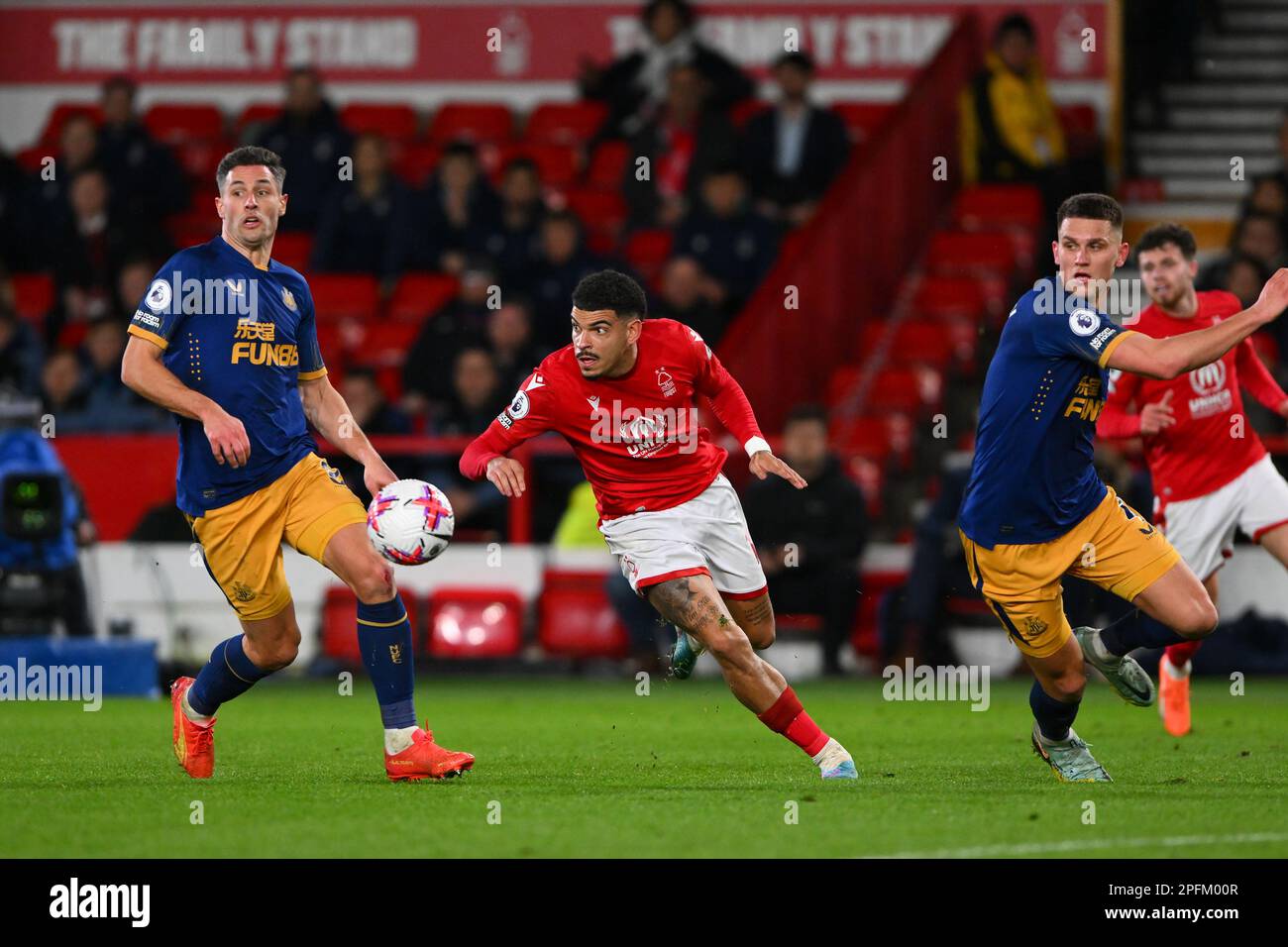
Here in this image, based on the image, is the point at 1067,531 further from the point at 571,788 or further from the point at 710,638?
the point at 571,788

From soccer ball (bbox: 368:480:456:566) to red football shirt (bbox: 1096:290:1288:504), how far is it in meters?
3.36

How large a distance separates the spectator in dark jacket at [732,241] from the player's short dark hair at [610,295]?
299 inches

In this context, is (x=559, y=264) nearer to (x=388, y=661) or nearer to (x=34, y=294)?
(x=34, y=294)

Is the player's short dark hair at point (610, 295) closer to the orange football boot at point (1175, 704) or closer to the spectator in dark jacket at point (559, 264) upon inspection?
the orange football boot at point (1175, 704)

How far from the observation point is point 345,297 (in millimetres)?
17266

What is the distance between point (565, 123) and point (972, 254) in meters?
4.20

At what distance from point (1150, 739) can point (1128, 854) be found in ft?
11.8

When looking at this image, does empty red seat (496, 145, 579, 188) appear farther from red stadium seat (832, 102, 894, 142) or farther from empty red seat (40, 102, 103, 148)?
empty red seat (40, 102, 103, 148)

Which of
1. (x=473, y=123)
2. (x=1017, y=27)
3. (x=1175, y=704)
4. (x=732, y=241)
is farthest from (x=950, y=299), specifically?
(x=1175, y=704)

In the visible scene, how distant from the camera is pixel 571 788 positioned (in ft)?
26.1

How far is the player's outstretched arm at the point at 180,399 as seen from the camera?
775 cm

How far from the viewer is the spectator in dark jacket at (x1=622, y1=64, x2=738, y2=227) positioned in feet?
55.9

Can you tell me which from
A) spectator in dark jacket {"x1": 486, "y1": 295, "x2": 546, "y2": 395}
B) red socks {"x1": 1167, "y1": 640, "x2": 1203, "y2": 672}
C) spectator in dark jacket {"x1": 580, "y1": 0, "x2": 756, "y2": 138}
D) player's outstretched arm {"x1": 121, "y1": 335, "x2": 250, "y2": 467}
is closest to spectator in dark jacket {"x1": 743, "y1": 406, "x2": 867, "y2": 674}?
spectator in dark jacket {"x1": 486, "y1": 295, "x2": 546, "y2": 395}

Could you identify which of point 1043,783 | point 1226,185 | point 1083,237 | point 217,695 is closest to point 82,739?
point 217,695
